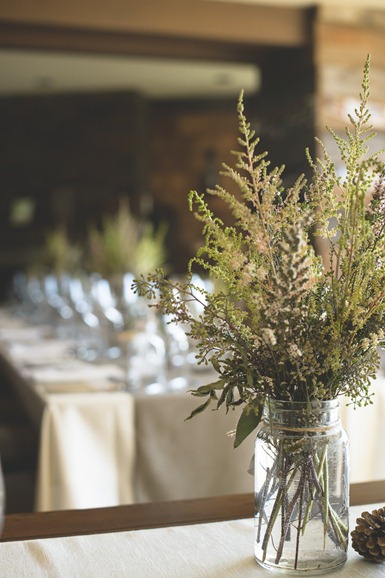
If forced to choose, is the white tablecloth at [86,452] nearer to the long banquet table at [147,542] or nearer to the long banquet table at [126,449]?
the long banquet table at [126,449]

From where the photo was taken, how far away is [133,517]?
123 cm

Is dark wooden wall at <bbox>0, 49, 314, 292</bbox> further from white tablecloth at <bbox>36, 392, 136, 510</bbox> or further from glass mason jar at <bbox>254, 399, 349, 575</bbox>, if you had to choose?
A: glass mason jar at <bbox>254, 399, 349, 575</bbox>

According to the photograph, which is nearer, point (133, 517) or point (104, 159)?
point (133, 517)

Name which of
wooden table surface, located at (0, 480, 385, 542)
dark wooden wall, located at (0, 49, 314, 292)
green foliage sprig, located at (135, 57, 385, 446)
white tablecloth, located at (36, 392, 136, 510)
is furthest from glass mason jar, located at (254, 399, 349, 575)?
dark wooden wall, located at (0, 49, 314, 292)

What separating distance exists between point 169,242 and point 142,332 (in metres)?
7.69

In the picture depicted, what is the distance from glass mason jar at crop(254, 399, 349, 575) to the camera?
96 centimetres

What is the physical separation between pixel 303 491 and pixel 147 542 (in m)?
0.26

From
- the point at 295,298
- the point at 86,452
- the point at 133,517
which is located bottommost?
the point at 86,452

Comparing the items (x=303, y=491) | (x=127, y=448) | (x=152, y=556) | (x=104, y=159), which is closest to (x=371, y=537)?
(x=303, y=491)

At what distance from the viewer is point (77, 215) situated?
1055 centimetres

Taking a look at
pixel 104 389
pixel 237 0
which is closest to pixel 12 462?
pixel 104 389

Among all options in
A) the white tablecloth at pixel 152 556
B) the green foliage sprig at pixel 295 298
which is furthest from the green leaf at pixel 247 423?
the white tablecloth at pixel 152 556

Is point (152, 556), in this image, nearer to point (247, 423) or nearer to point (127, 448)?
point (247, 423)

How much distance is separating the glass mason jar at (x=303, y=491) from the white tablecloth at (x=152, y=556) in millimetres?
35
